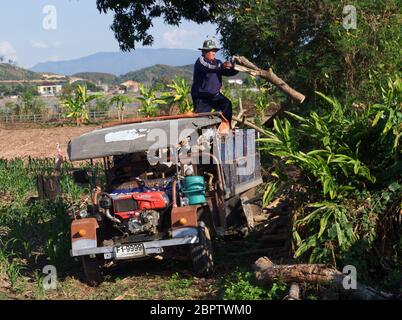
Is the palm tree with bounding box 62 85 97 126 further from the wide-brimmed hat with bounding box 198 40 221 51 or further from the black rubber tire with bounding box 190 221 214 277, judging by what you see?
the black rubber tire with bounding box 190 221 214 277

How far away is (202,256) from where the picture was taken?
949cm

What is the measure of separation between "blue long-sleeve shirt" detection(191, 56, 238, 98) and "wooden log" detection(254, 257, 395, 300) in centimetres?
472

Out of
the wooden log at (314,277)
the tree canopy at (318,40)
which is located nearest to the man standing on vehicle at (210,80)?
the tree canopy at (318,40)

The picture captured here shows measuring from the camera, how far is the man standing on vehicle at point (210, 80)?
12.1 m

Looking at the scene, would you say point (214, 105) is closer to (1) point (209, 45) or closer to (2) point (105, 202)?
(1) point (209, 45)

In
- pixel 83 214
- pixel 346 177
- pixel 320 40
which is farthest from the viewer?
pixel 320 40

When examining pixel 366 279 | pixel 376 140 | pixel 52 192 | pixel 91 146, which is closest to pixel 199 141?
pixel 91 146

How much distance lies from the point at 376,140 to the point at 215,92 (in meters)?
4.26

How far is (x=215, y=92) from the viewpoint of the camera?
Result: 489 inches

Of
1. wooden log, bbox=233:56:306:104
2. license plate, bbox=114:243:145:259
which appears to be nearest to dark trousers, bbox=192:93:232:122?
wooden log, bbox=233:56:306:104

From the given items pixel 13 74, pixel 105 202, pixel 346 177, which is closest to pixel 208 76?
pixel 105 202

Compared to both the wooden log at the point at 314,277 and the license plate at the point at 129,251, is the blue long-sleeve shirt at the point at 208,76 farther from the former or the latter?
the wooden log at the point at 314,277

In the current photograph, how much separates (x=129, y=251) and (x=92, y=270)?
0.76m
